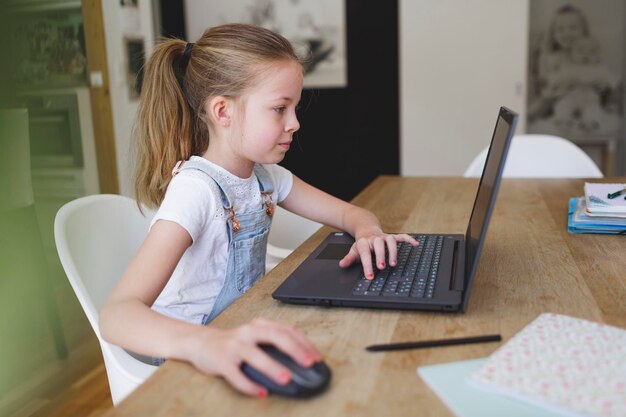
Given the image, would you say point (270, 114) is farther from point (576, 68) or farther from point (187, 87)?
point (576, 68)

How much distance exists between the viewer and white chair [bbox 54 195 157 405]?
98cm

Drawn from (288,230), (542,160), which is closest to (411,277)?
(288,230)

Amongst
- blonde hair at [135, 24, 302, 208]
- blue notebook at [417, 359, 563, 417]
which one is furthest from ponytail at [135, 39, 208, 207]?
blue notebook at [417, 359, 563, 417]

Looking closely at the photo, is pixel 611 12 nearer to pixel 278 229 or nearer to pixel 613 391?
pixel 278 229

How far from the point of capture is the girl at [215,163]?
1.01 meters

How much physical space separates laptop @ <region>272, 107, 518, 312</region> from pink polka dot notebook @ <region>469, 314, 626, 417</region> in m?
0.13

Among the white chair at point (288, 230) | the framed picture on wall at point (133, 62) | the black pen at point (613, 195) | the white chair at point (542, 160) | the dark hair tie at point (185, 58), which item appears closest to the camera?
the dark hair tie at point (185, 58)

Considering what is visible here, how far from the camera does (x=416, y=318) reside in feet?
2.61

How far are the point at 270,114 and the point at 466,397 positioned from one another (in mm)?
653

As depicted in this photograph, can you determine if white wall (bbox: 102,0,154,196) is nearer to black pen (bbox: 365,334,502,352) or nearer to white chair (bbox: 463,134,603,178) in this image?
white chair (bbox: 463,134,603,178)

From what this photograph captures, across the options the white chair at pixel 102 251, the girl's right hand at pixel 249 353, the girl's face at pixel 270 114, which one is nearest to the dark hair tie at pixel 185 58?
the girl's face at pixel 270 114

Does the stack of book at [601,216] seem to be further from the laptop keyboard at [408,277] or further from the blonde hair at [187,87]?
the blonde hair at [187,87]

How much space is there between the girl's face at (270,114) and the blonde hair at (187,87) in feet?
0.07

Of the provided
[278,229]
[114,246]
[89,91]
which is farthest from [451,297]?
[89,91]
